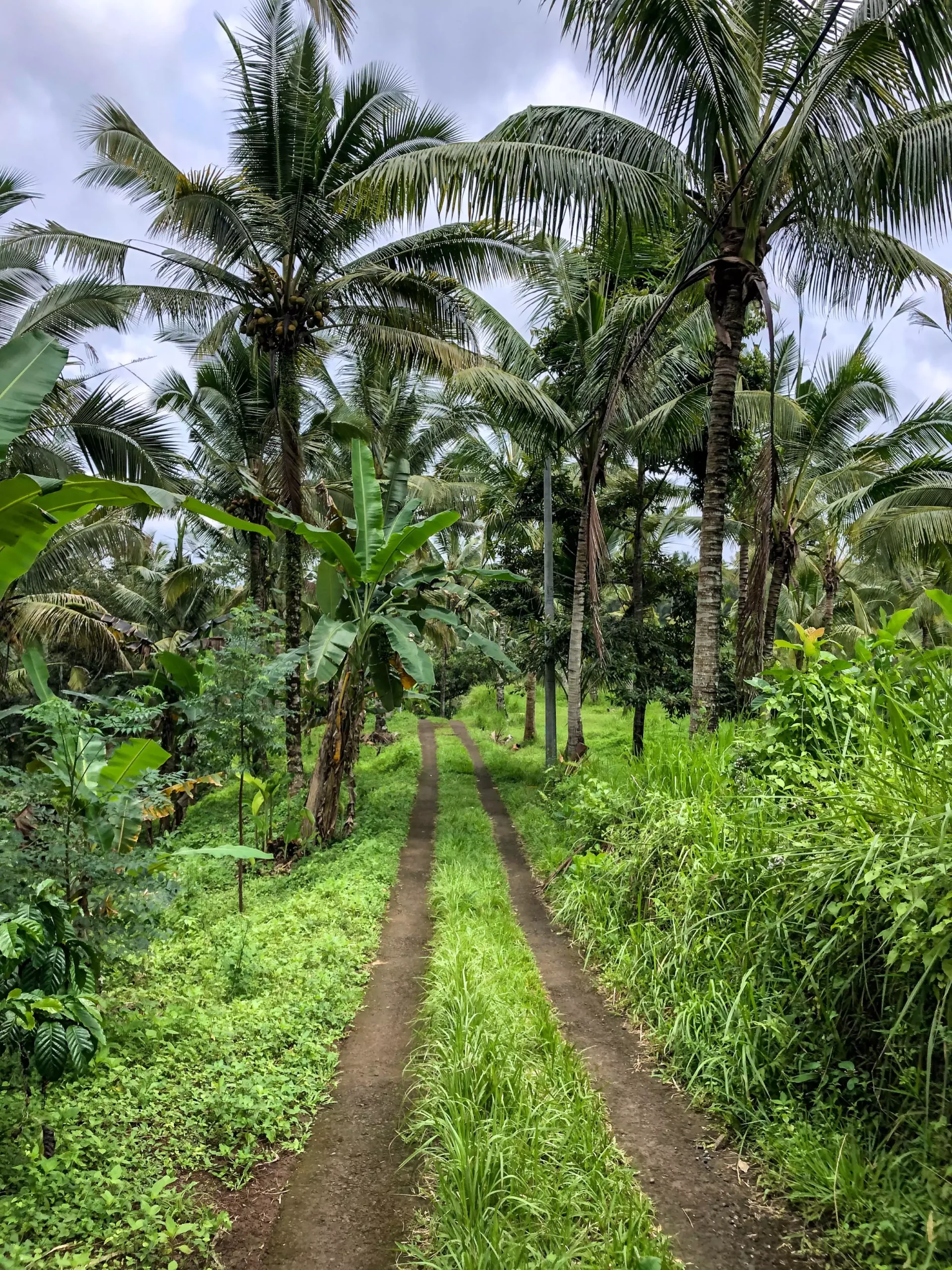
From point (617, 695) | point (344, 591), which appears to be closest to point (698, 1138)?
point (344, 591)

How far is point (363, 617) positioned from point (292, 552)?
182 cm

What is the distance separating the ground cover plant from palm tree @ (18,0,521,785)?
17.0ft

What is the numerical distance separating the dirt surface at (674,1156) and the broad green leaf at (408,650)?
3748mm

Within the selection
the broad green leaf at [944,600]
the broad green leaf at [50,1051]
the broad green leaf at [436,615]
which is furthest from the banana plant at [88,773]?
the broad green leaf at [436,615]

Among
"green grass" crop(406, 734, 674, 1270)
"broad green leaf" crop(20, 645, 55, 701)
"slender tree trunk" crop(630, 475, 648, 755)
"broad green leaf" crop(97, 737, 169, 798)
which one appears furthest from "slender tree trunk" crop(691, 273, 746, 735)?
"slender tree trunk" crop(630, 475, 648, 755)

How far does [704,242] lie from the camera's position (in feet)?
24.0

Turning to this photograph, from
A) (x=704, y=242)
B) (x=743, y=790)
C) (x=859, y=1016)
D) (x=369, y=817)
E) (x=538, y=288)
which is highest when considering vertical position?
(x=538, y=288)

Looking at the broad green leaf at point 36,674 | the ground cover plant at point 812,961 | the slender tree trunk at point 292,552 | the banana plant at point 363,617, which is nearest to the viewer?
the ground cover plant at point 812,961

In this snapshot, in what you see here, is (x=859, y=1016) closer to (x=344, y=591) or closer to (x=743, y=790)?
(x=743, y=790)

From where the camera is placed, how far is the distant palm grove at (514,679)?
3195mm

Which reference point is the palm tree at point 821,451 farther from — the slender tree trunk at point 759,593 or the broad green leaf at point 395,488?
the broad green leaf at point 395,488

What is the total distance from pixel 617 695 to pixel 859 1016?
933 centimetres

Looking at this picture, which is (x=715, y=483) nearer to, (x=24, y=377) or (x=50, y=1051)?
(x=24, y=377)

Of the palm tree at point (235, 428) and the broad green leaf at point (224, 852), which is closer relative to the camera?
the broad green leaf at point (224, 852)
